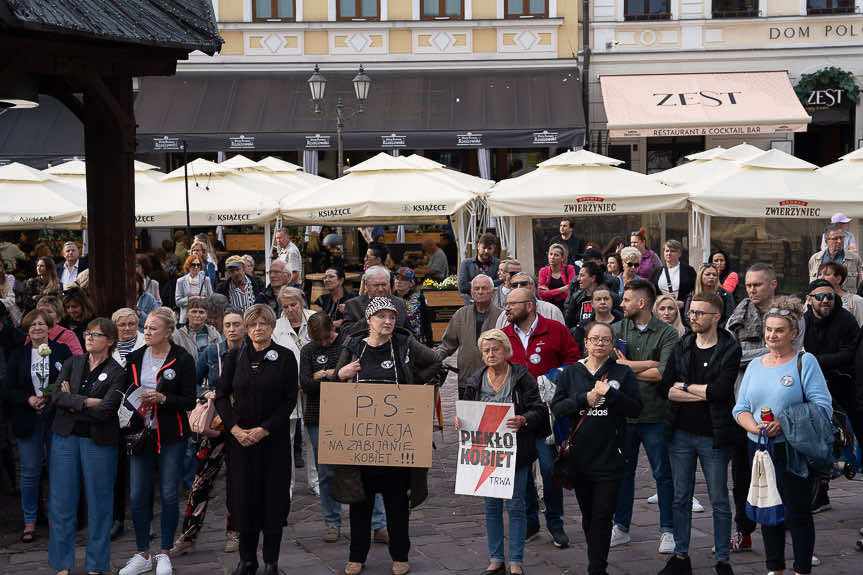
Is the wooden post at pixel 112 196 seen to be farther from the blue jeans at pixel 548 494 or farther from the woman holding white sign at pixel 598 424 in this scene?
the woman holding white sign at pixel 598 424

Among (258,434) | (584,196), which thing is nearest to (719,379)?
(258,434)

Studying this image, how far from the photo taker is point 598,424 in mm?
6766

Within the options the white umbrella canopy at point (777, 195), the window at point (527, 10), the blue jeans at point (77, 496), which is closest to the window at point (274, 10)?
the window at point (527, 10)

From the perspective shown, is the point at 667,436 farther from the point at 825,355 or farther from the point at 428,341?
the point at 428,341

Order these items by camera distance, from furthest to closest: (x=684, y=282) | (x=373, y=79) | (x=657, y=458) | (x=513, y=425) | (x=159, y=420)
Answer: (x=373, y=79) → (x=684, y=282) → (x=657, y=458) → (x=159, y=420) → (x=513, y=425)

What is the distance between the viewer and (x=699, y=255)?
16453 millimetres

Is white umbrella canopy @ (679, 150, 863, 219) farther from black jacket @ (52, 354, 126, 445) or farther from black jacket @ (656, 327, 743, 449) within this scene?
black jacket @ (52, 354, 126, 445)

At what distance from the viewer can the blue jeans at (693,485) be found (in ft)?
22.5

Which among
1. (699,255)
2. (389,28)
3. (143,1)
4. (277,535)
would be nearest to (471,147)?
(389,28)

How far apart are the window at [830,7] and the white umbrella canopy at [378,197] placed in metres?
12.2

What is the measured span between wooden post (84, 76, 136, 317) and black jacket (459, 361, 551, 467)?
370 centimetres

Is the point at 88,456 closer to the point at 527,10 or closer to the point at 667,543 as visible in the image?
the point at 667,543

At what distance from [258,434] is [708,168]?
12866mm

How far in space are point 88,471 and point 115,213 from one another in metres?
2.62
